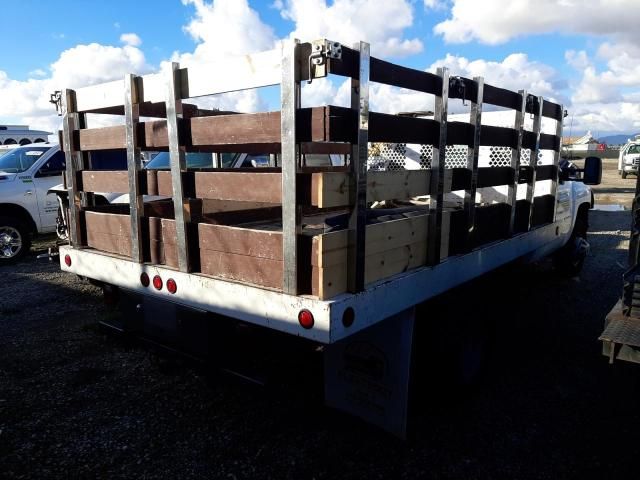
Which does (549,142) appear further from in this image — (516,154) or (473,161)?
(473,161)

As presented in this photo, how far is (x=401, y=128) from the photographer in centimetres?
257

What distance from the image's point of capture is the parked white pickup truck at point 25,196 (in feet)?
27.8

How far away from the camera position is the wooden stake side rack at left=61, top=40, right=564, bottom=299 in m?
2.22

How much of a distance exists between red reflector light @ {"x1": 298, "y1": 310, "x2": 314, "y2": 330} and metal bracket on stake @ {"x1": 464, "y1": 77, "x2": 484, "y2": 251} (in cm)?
141

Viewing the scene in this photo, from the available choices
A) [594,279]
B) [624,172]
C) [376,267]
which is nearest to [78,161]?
[376,267]

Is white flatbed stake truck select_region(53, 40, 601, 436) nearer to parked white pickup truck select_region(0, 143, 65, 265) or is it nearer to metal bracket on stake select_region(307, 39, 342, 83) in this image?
metal bracket on stake select_region(307, 39, 342, 83)

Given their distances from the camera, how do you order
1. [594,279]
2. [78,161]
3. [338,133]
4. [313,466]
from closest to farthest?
[338,133] → [313,466] → [78,161] → [594,279]

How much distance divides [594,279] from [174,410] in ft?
20.1

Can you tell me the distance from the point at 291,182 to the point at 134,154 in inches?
48.8

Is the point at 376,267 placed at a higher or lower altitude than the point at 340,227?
lower

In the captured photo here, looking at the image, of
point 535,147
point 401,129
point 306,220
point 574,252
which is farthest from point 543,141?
point 574,252

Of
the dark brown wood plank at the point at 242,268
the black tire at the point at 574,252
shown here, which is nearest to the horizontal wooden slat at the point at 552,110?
the black tire at the point at 574,252

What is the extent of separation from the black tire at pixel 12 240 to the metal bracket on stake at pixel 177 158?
7.21 m

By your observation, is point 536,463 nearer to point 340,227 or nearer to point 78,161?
point 340,227
